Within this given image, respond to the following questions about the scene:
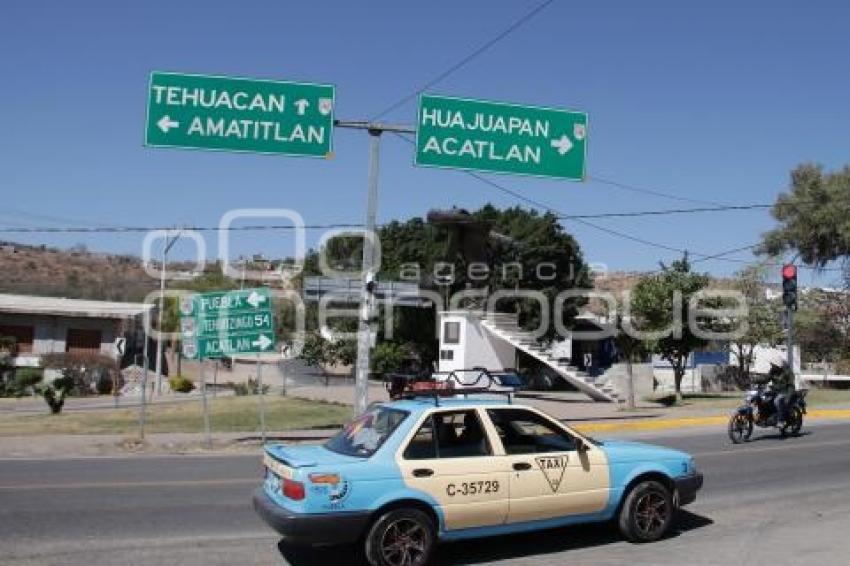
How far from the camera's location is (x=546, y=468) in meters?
8.58

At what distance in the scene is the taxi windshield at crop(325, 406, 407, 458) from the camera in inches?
327

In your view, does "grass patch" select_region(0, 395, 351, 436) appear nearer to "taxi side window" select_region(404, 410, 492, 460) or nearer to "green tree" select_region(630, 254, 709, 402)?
"green tree" select_region(630, 254, 709, 402)

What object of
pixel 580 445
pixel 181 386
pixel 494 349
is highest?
pixel 494 349

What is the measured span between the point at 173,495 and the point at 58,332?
159 ft

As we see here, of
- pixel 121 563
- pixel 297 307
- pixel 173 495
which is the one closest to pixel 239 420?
pixel 173 495

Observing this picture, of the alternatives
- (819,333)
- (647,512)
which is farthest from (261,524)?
(819,333)

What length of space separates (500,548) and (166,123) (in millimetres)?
10610

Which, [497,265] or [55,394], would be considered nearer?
[55,394]

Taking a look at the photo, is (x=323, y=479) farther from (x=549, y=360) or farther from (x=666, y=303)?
(x=549, y=360)

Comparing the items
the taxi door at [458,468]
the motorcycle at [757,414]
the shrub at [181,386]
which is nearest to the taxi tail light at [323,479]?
the taxi door at [458,468]

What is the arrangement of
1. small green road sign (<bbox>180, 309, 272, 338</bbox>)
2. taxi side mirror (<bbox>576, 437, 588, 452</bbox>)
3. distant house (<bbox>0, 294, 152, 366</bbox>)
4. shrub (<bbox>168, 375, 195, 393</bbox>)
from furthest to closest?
distant house (<bbox>0, 294, 152, 366</bbox>) → shrub (<bbox>168, 375, 195, 393</bbox>) → small green road sign (<bbox>180, 309, 272, 338</bbox>) → taxi side mirror (<bbox>576, 437, 588, 452</bbox>)

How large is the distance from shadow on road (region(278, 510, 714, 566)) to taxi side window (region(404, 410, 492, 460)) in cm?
104

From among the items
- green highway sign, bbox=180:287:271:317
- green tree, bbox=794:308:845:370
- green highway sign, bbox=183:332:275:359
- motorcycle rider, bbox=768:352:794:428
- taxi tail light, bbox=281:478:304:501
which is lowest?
taxi tail light, bbox=281:478:304:501

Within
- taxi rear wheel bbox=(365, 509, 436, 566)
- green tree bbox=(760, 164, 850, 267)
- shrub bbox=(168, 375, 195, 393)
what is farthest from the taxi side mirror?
shrub bbox=(168, 375, 195, 393)
